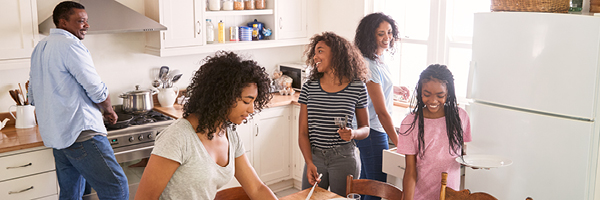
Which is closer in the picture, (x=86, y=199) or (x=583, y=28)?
(x=583, y=28)

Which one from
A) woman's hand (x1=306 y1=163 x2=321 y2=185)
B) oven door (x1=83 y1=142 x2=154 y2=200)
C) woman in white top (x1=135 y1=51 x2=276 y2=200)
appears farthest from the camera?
oven door (x1=83 y1=142 x2=154 y2=200)

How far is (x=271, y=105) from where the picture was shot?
12.9 feet

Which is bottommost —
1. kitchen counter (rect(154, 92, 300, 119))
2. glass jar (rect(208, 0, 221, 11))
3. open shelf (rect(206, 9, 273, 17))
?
kitchen counter (rect(154, 92, 300, 119))

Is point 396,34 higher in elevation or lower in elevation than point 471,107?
higher

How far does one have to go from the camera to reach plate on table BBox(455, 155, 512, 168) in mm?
2277

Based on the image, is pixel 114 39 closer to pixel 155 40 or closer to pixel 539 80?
pixel 155 40

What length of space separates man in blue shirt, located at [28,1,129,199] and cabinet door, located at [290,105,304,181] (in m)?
1.53

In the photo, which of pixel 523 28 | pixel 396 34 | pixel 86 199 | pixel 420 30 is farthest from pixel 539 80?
pixel 86 199

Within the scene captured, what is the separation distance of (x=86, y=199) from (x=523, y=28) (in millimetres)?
2656

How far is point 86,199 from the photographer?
3246 mm

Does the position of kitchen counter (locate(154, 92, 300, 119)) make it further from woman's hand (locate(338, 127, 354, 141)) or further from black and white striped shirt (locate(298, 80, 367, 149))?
woman's hand (locate(338, 127, 354, 141))

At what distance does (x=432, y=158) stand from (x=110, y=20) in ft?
7.03

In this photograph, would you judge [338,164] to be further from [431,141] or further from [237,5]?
[237,5]

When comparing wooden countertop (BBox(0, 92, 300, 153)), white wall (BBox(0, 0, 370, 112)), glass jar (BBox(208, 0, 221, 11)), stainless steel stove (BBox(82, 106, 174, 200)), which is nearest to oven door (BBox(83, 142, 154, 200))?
stainless steel stove (BBox(82, 106, 174, 200))
